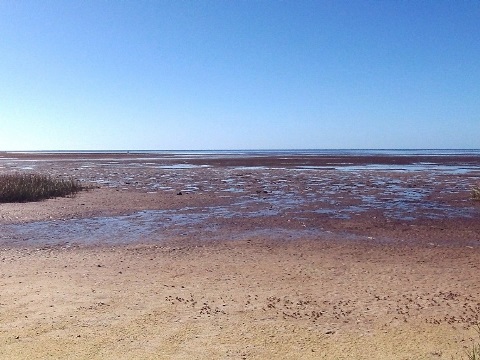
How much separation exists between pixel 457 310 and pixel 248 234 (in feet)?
24.1

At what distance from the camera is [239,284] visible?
864 cm

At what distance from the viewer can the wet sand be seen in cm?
612

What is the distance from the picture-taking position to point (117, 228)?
15.0m

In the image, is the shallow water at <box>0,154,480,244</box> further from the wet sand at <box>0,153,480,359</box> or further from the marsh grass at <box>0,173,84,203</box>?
the marsh grass at <box>0,173,84,203</box>

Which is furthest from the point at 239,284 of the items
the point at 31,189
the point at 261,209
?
the point at 31,189

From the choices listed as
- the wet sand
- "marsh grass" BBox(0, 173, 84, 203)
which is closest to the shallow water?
the wet sand

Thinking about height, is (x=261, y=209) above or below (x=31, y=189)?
below

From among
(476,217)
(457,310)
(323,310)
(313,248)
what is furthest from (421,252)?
(476,217)

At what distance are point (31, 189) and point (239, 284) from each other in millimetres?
17260

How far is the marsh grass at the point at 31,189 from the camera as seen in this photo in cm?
2175

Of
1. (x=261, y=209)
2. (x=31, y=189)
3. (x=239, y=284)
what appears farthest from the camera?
(x=31, y=189)

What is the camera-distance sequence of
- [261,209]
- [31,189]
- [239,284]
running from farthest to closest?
[31,189] → [261,209] → [239,284]

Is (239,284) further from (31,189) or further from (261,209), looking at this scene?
(31,189)

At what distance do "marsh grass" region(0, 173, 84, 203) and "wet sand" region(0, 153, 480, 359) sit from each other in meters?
4.51
